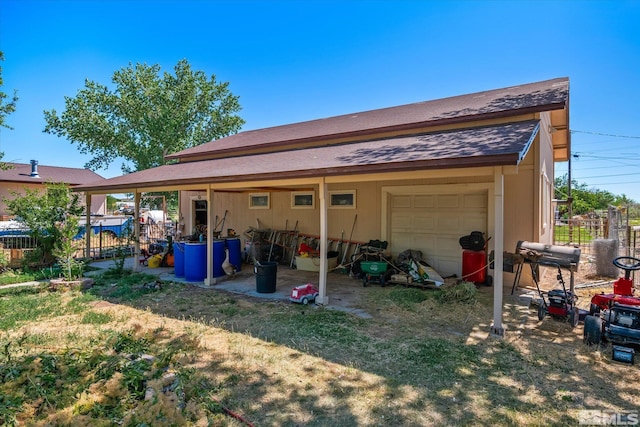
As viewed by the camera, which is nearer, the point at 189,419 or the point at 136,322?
the point at 189,419

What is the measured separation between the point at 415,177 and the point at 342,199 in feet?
14.2

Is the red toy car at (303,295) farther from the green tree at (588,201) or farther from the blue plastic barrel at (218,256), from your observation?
the green tree at (588,201)

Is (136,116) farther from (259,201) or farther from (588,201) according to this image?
(588,201)

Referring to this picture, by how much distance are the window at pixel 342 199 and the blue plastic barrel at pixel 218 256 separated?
3.20 meters

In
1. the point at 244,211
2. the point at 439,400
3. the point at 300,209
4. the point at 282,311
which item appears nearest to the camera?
the point at 439,400

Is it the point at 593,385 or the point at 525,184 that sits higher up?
the point at 525,184

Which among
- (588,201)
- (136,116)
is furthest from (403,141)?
(588,201)

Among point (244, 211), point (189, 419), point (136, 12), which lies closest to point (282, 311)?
point (189, 419)

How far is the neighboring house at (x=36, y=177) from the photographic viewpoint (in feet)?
73.2

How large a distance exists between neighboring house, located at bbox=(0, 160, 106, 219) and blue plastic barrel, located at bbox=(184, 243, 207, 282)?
16.1 metres

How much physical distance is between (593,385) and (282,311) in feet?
13.4

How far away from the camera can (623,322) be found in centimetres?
383

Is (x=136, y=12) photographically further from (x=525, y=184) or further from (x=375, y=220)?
(x=525, y=184)

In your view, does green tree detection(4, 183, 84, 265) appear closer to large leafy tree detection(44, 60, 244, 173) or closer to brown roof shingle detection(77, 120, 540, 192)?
brown roof shingle detection(77, 120, 540, 192)
